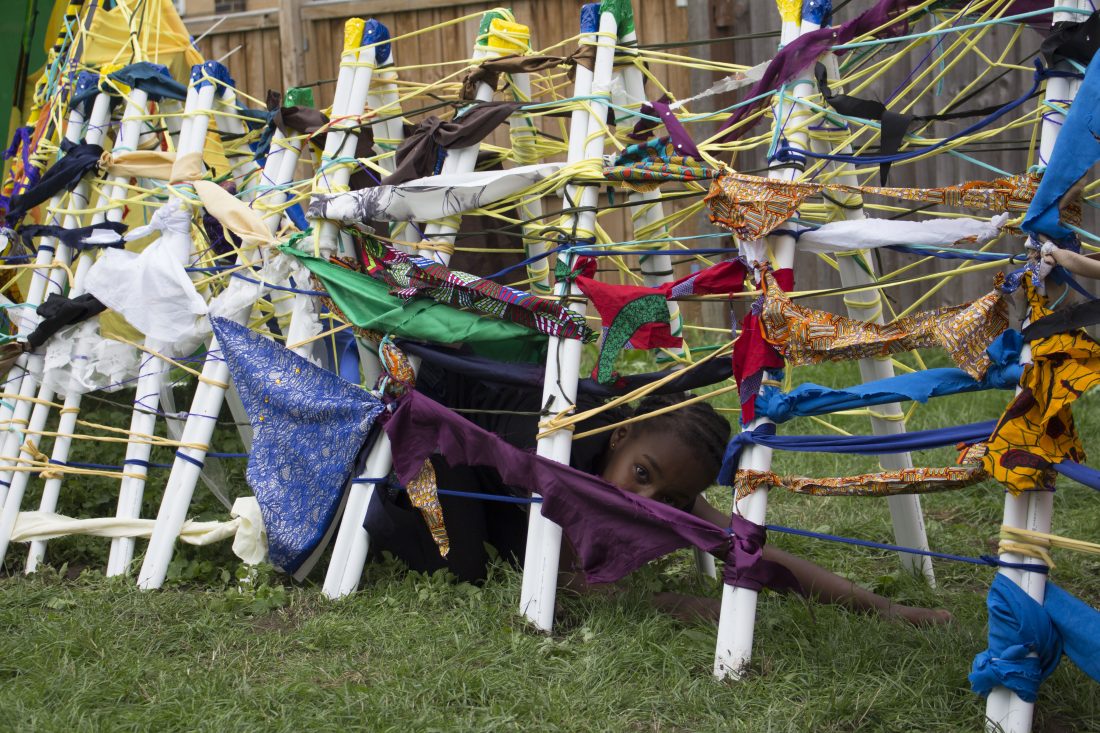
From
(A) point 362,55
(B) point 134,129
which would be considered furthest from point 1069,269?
(B) point 134,129

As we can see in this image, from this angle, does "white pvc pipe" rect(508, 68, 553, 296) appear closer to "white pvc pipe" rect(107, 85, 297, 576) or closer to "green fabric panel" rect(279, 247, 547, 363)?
"green fabric panel" rect(279, 247, 547, 363)

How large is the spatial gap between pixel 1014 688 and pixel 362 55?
223 cm

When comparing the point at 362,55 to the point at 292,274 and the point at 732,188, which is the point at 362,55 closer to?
the point at 292,274

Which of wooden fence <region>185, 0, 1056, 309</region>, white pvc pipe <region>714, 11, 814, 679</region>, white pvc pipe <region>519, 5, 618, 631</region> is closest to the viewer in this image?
white pvc pipe <region>714, 11, 814, 679</region>

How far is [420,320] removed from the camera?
277 centimetres

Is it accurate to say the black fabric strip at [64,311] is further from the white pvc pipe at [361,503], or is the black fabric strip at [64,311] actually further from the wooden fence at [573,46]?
the wooden fence at [573,46]

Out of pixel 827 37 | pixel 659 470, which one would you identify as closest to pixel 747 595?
pixel 659 470

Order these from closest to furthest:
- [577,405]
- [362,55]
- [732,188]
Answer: [732,188] < [577,405] < [362,55]

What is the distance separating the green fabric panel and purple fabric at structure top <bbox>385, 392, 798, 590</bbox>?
0.58ft

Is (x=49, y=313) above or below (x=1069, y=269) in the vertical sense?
below

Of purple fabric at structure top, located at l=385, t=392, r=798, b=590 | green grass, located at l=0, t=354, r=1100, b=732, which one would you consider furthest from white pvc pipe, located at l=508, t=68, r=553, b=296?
green grass, located at l=0, t=354, r=1100, b=732

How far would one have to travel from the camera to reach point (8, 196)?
12.9 feet

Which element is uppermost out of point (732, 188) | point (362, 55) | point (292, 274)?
point (362, 55)

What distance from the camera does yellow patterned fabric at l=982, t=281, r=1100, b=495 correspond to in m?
1.84
